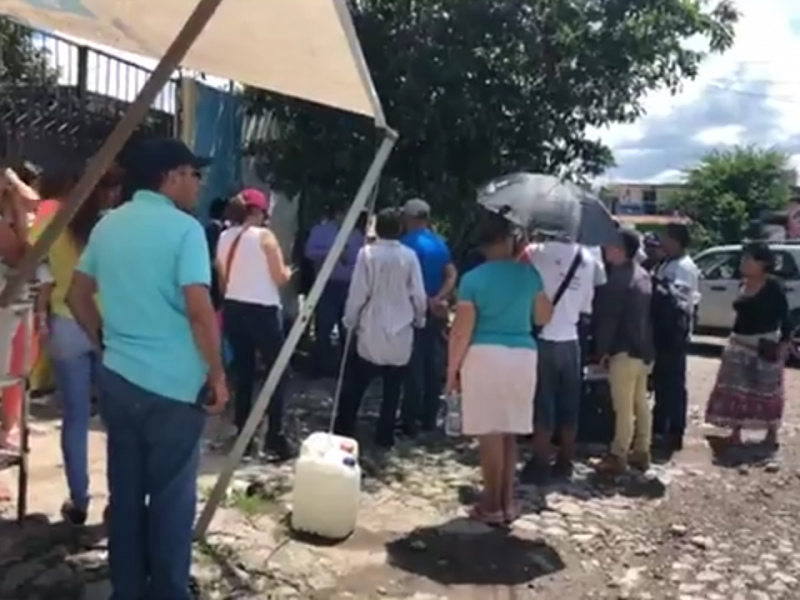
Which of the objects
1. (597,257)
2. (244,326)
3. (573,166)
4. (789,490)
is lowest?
(789,490)

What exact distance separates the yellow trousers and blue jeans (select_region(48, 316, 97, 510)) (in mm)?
3720

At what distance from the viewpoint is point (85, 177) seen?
4297 millimetres

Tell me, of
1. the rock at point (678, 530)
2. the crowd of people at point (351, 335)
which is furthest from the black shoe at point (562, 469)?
the rock at point (678, 530)

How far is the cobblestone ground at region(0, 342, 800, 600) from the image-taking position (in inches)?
→ 220

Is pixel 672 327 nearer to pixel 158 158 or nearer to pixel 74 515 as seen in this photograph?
pixel 74 515

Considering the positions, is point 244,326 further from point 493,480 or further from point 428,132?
point 428,132

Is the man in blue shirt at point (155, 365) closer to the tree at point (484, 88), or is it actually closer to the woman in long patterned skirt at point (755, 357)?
the woman in long patterned skirt at point (755, 357)

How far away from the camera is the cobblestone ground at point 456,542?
220 inches

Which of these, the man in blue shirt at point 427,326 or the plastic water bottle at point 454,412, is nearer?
the plastic water bottle at point 454,412

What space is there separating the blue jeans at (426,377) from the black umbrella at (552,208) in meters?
1.74

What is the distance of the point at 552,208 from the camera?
7094 mm

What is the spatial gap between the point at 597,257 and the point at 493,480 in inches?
79.8

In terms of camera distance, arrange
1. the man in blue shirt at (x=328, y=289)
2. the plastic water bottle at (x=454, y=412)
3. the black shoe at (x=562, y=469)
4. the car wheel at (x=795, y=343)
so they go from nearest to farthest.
→ 1. the plastic water bottle at (x=454, y=412)
2. the black shoe at (x=562, y=469)
3. the man in blue shirt at (x=328, y=289)
4. the car wheel at (x=795, y=343)

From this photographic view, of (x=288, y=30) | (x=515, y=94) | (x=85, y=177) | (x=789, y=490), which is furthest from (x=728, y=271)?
(x=85, y=177)
